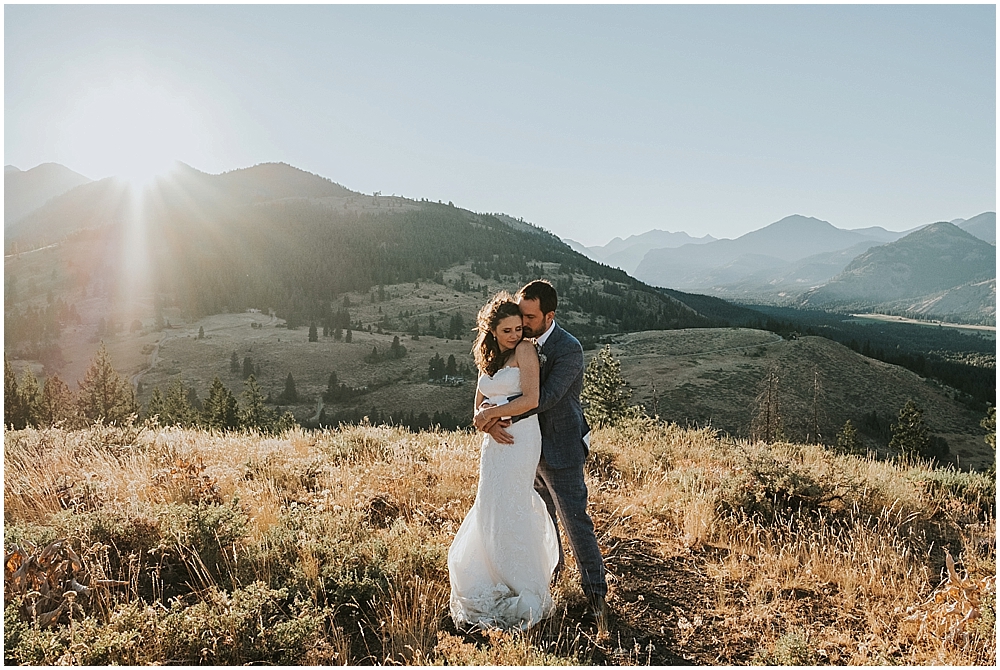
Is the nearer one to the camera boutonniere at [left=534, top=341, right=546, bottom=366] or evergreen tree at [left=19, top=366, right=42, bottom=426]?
boutonniere at [left=534, top=341, right=546, bottom=366]

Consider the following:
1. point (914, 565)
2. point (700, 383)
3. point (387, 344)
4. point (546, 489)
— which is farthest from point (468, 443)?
point (387, 344)

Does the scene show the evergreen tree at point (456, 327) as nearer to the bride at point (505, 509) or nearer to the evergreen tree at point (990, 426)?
the evergreen tree at point (990, 426)

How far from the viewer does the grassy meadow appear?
13.0 feet

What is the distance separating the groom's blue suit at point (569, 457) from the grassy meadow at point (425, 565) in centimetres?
45

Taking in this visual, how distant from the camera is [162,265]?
152m

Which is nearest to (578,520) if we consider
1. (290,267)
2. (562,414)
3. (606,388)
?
(562,414)

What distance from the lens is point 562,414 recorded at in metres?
4.50

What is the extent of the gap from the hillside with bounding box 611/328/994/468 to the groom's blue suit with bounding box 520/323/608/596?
2340 inches

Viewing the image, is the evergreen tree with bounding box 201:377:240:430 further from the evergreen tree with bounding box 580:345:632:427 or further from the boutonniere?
the boutonniere

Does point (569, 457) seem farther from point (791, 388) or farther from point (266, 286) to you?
point (266, 286)

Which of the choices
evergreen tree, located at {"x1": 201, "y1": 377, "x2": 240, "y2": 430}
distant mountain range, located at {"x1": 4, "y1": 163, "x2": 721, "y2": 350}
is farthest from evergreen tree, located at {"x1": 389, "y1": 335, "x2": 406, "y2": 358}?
evergreen tree, located at {"x1": 201, "y1": 377, "x2": 240, "y2": 430}

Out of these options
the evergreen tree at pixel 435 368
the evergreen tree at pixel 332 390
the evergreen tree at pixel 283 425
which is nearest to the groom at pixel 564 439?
the evergreen tree at pixel 283 425

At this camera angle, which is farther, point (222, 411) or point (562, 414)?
point (222, 411)

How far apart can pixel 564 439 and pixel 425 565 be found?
165 centimetres
